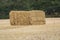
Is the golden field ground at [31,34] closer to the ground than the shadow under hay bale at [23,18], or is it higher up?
higher up

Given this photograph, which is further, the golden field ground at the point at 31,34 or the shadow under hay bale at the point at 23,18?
the shadow under hay bale at the point at 23,18

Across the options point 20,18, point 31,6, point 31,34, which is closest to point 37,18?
point 20,18

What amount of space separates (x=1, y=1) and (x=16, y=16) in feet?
34.5

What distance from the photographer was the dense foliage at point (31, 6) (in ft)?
79.1

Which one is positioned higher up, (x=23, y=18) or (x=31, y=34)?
(x=31, y=34)

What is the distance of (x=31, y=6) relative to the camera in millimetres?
24781

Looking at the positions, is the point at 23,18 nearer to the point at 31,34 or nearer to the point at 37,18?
the point at 37,18

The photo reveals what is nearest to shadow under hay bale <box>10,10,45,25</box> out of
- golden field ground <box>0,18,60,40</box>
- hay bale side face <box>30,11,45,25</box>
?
hay bale side face <box>30,11,45,25</box>

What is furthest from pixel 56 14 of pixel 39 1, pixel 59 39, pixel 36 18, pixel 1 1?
pixel 59 39

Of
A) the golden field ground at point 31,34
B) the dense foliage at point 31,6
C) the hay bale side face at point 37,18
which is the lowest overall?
the dense foliage at point 31,6

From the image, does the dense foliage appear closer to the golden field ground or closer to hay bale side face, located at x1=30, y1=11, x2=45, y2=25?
hay bale side face, located at x1=30, y1=11, x2=45, y2=25

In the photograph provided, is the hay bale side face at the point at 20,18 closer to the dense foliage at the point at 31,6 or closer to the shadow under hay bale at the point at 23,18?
the shadow under hay bale at the point at 23,18

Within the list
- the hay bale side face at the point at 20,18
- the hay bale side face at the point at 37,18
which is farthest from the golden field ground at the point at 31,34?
the hay bale side face at the point at 37,18

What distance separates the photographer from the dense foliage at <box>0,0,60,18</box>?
24.1 m
